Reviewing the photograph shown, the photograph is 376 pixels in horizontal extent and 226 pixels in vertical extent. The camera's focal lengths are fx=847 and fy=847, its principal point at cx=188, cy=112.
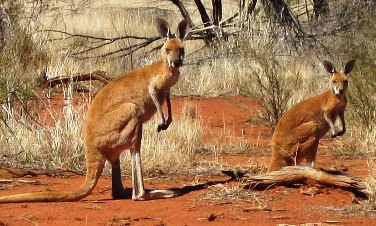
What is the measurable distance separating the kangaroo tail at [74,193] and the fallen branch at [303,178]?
4.66 ft

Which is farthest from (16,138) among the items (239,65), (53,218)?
(239,65)

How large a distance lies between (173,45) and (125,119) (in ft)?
2.96

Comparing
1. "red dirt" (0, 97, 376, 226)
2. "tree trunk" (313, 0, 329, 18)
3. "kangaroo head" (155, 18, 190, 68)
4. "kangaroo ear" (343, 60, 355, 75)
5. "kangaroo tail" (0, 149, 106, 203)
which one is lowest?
"red dirt" (0, 97, 376, 226)

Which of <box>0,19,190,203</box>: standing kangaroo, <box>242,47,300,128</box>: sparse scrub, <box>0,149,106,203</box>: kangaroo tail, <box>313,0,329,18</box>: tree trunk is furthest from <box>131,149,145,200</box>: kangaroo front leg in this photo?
<box>313,0,329,18</box>: tree trunk

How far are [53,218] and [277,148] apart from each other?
121 inches

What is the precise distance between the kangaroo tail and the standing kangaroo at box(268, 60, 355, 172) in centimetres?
203

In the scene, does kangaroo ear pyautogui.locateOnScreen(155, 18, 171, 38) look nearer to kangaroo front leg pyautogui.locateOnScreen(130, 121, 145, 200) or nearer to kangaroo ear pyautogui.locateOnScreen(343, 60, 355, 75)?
kangaroo front leg pyautogui.locateOnScreen(130, 121, 145, 200)

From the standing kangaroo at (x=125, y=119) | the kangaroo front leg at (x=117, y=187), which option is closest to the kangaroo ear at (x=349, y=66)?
the standing kangaroo at (x=125, y=119)

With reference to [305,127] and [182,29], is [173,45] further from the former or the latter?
[305,127]

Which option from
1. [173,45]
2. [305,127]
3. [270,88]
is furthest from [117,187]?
[270,88]

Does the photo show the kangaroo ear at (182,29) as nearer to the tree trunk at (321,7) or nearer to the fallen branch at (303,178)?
the fallen branch at (303,178)

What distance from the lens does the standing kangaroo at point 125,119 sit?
7785mm

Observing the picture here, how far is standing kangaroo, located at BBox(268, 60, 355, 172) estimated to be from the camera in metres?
9.09

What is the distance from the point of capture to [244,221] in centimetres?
674
